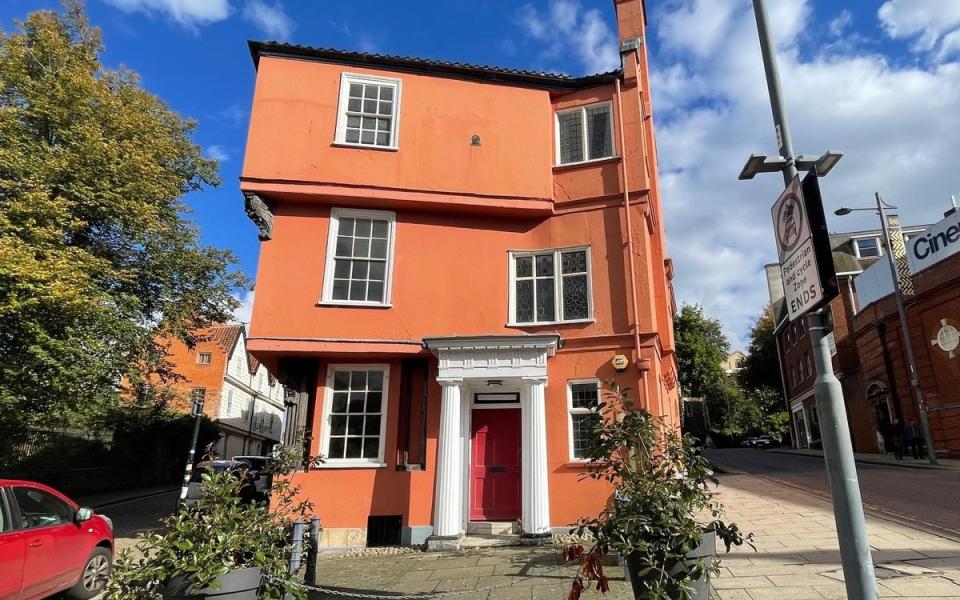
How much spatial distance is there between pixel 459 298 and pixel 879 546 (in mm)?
7871

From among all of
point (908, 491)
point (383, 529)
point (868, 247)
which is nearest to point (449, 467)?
point (383, 529)

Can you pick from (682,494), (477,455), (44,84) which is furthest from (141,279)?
(682,494)

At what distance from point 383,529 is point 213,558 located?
6.39m

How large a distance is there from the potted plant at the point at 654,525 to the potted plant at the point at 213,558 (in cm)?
248

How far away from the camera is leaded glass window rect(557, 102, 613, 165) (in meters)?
12.0

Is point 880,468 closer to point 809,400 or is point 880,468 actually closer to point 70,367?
point 809,400

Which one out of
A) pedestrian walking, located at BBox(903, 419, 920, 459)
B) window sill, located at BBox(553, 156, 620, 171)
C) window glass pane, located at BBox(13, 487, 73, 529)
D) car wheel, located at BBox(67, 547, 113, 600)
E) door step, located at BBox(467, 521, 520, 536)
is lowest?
car wheel, located at BBox(67, 547, 113, 600)

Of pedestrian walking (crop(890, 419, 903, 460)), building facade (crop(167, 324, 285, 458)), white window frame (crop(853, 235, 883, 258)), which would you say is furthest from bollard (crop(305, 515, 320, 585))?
Answer: white window frame (crop(853, 235, 883, 258))

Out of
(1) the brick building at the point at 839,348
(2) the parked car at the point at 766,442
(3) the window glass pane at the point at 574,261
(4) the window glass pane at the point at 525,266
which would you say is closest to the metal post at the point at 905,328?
(1) the brick building at the point at 839,348

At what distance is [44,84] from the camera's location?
16.4 metres

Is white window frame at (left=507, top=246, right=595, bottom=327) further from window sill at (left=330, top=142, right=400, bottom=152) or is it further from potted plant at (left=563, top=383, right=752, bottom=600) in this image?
potted plant at (left=563, top=383, right=752, bottom=600)

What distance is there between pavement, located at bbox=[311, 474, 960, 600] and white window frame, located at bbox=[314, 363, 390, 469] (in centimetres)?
166

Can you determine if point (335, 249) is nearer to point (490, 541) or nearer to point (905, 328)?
point (490, 541)

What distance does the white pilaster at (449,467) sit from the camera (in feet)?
30.8
